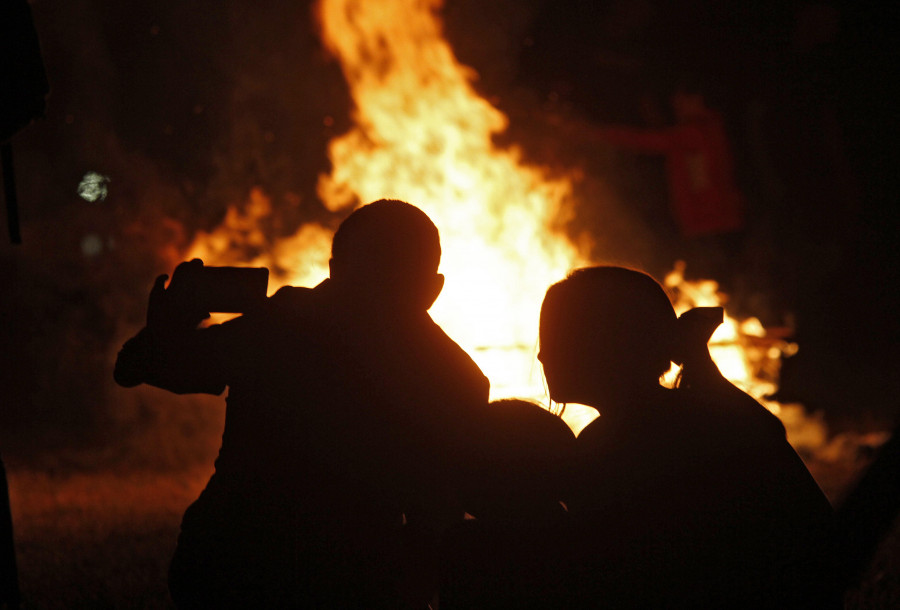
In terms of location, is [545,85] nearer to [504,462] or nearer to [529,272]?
[529,272]

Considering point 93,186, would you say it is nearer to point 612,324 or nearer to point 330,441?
point 330,441

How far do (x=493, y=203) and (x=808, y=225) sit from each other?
462 cm

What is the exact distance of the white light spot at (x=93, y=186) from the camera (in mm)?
→ 10625

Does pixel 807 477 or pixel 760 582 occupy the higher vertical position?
pixel 807 477

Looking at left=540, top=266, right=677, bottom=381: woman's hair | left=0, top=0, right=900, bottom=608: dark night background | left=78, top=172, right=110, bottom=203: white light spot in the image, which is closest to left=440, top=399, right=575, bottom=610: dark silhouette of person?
left=540, top=266, right=677, bottom=381: woman's hair

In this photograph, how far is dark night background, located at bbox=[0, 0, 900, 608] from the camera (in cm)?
891

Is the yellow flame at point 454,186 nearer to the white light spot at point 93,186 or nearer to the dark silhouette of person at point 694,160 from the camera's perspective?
the dark silhouette of person at point 694,160

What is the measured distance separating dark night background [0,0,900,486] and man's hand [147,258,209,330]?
7.60m

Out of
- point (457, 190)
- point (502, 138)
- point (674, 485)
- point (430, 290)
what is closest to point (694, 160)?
point (502, 138)

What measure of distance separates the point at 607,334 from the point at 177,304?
3.66 feet

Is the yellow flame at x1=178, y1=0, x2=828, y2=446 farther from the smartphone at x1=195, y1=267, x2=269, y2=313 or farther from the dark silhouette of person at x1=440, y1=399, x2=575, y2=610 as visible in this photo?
the dark silhouette of person at x1=440, y1=399, x2=575, y2=610

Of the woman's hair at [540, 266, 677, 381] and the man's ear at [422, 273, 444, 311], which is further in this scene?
the man's ear at [422, 273, 444, 311]

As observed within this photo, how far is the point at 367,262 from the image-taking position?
69.4 inches

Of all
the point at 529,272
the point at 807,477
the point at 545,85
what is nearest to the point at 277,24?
the point at 545,85
